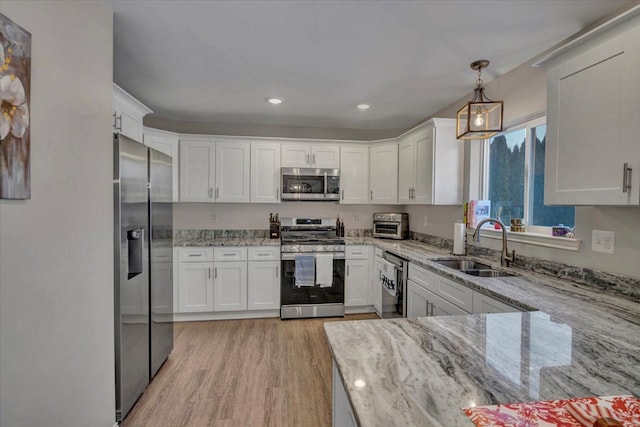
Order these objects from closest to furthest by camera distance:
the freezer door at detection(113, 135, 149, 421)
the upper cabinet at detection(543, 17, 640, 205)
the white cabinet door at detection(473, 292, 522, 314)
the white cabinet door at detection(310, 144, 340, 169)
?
1. the upper cabinet at detection(543, 17, 640, 205)
2. the white cabinet door at detection(473, 292, 522, 314)
3. the freezer door at detection(113, 135, 149, 421)
4. the white cabinet door at detection(310, 144, 340, 169)

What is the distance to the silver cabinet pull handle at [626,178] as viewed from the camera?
1356mm

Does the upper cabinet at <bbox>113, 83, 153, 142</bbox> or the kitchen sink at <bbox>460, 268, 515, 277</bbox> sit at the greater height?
the upper cabinet at <bbox>113, 83, 153, 142</bbox>

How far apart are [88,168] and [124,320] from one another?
944 mm

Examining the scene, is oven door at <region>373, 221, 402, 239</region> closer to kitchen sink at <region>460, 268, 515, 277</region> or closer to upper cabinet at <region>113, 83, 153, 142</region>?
kitchen sink at <region>460, 268, 515, 277</region>

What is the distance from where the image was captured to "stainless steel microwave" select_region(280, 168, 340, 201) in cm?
389

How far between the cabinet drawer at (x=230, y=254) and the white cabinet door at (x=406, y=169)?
2.03m

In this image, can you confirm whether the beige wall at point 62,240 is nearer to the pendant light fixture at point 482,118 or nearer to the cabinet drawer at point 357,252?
the pendant light fixture at point 482,118

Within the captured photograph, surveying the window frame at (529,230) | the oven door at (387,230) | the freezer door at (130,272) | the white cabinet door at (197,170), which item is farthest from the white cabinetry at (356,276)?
the freezer door at (130,272)

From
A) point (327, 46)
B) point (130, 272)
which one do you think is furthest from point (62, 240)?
point (327, 46)

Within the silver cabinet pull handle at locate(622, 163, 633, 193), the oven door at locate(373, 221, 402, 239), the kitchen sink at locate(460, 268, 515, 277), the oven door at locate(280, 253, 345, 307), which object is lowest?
the oven door at locate(280, 253, 345, 307)

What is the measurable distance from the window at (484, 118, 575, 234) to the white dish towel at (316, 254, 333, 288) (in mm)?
1817

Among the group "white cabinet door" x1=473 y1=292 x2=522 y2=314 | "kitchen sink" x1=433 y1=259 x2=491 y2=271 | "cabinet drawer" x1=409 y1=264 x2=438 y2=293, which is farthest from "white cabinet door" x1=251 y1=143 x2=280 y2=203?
"white cabinet door" x1=473 y1=292 x2=522 y2=314

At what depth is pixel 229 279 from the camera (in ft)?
11.7

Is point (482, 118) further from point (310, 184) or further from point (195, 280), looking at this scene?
point (195, 280)
